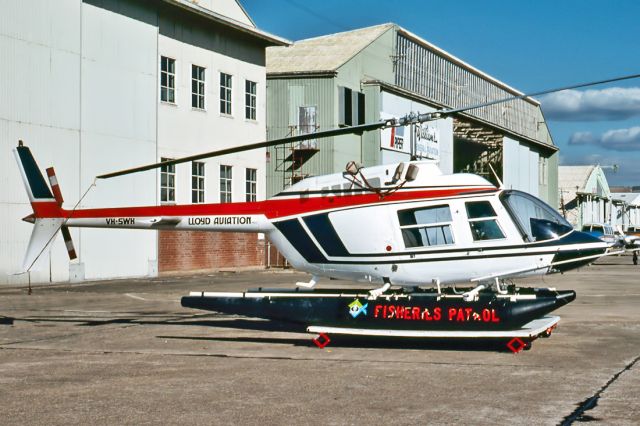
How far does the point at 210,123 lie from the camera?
3731 cm

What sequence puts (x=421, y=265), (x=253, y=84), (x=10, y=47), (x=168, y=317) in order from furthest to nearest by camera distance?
(x=253, y=84) → (x=10, y=47) → (x=168, y=317) → (x=421, y=265)

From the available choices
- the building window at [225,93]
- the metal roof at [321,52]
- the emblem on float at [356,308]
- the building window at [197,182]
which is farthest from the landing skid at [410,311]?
the metal roof at [321,52]

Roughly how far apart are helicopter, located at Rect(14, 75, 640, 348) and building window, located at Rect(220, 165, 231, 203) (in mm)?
23369

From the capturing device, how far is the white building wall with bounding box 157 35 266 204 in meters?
35.0

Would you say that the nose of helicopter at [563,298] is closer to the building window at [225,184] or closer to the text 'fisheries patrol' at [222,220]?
the text 'fisheries patrol' at [222,220]

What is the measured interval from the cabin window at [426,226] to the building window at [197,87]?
23.9 metres

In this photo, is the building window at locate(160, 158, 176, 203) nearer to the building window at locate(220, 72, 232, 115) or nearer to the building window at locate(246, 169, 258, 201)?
the building window at locate(220, 72, 232, 115)

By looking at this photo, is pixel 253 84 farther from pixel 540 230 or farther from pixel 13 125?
pixel 540 230

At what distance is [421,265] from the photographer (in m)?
13.8

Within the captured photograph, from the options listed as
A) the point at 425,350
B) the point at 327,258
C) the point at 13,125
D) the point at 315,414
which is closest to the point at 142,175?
the point at 13,125

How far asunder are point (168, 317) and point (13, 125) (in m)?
12.5

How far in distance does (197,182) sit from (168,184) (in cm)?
193

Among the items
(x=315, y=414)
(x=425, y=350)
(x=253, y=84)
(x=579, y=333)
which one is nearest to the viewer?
(x=315, y=414)

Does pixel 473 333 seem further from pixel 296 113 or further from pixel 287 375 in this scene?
pixel 296 113
